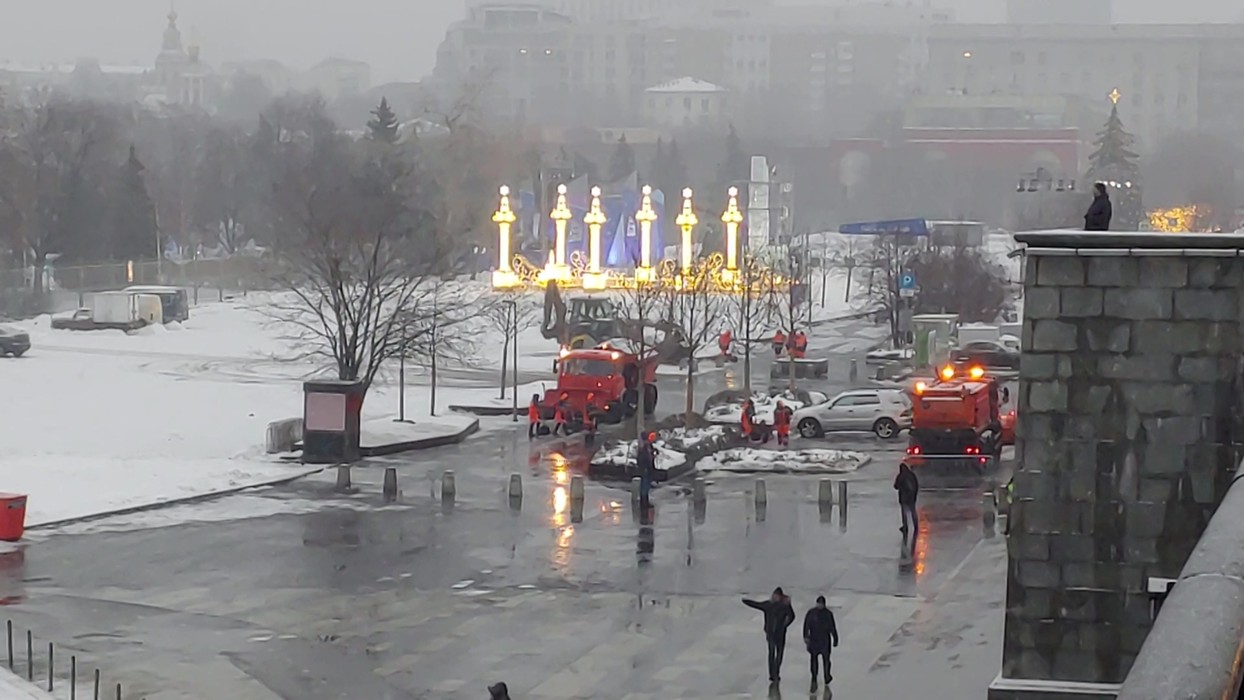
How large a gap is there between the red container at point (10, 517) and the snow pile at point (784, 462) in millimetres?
13098

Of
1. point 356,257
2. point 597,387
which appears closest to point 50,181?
point 356,257

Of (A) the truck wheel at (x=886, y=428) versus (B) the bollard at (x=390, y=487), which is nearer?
(B) the bollard at (x=390, y=487)

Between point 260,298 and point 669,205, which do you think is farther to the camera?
point 669,205

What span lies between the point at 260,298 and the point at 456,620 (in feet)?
207

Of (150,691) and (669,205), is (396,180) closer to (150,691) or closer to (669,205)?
(669,205)

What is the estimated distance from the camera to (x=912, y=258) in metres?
70.9

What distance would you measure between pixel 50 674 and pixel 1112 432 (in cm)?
1103

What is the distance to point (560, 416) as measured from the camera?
41500mm

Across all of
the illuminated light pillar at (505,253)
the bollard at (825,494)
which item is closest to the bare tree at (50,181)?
the illuminated light pillar at (505,253)

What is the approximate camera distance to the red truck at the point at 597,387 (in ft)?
137

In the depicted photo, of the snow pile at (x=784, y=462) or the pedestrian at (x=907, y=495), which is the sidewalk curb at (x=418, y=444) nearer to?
the snow pile at (x=784, y=462)

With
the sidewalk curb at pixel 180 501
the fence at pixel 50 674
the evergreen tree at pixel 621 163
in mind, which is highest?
the evergreen tree at pixel 621 163

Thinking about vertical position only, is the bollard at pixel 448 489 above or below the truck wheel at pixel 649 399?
below

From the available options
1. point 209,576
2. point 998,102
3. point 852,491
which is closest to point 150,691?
point 209,576
